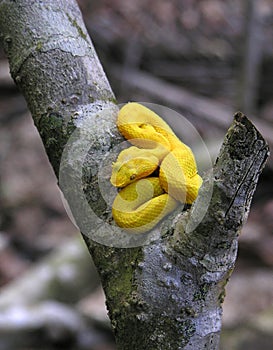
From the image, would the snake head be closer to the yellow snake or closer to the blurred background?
the yellow snake

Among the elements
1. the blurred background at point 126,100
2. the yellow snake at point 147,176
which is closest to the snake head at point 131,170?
the yellow snake at point 147,176

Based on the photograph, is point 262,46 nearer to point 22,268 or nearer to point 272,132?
point 272,132

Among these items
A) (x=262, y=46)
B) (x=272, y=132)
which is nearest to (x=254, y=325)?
(x=272, y=132)

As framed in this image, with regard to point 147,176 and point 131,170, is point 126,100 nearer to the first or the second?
point 147,176

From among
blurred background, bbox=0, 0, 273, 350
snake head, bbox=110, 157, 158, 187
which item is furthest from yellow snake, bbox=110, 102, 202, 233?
blurred background, bbox=0, 0, 273, 350

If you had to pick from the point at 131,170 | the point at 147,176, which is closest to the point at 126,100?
the point at 147,176

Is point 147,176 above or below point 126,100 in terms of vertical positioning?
below
